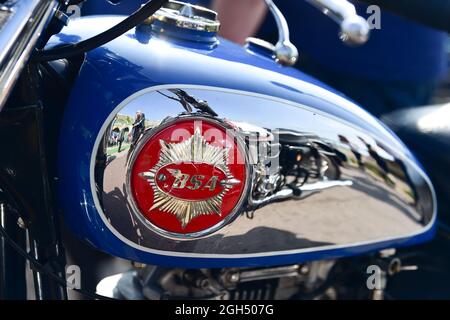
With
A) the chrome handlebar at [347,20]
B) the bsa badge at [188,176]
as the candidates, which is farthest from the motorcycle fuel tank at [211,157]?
the chrome handlebar at [347,20]

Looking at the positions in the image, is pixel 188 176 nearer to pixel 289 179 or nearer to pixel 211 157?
pixel 211 157

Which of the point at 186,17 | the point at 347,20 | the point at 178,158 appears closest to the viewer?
the point at 347,20

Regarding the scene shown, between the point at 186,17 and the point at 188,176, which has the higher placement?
the point at 186,17

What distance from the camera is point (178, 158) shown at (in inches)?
26.7

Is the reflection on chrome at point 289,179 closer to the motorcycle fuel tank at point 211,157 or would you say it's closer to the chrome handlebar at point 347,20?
the motorcycle fuel tank at point 211,157

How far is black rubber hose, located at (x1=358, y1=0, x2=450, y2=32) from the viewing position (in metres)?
0.58

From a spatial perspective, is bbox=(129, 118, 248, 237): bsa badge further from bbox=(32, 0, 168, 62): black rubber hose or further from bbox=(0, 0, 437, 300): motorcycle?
bbox=(32, 0, 168, 62): black rubber hose

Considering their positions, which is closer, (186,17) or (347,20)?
(347,20)

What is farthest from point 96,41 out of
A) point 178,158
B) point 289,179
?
point 289,179

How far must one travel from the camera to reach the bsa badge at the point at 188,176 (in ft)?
2.22

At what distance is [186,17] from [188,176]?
23cm

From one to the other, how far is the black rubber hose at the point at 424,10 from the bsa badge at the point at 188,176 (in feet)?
A: 0.75

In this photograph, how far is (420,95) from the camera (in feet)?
5.43

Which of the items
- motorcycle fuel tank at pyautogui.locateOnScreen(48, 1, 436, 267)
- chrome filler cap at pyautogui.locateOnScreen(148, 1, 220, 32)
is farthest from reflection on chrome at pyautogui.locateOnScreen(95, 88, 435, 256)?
chrome filler cap at pyautogui.locateOnScreen(148, 1, 220, 32)
